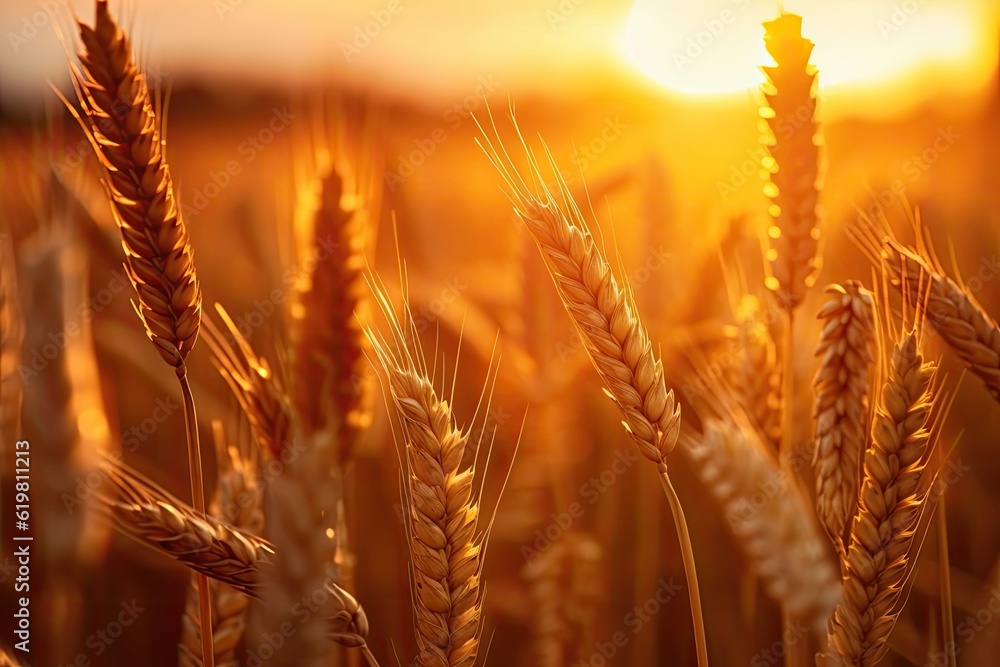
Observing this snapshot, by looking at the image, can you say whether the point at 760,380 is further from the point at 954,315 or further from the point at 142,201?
the point at 142,201

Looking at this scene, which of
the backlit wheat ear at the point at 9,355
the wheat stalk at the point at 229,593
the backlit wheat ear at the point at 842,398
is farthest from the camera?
the backlit wheat ear at the point at 9,355

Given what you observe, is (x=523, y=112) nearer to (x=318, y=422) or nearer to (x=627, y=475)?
(x=627, y=475)

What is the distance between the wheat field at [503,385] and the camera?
72 centimetres

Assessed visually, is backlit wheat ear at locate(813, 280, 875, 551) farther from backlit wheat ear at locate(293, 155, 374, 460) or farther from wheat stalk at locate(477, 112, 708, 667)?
backlit wheat ear at locate(293, 155, 374, 460)

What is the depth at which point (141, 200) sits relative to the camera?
70 cm

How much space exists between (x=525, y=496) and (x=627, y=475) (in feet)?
0.77

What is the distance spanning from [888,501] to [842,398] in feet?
0.49

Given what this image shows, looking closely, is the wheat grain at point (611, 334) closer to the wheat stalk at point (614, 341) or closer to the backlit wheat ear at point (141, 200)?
the wheat stalk at point (614, 341)

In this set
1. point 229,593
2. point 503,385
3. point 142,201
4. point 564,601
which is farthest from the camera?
point 503,385

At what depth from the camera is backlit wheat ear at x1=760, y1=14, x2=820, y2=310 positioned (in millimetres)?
897

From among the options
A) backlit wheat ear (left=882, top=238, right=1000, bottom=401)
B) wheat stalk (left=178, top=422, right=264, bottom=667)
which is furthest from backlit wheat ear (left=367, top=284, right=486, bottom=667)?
backlit wheat ear (left=882, top=238, right=1000, bottom=401)

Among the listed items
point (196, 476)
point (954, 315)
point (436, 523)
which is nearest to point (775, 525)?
point (954, 315)

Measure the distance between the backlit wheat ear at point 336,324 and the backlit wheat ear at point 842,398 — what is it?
66 centimetres

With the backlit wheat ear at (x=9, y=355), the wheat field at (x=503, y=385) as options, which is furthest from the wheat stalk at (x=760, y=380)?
the backlit wheat ear at (x=9, y=355)
